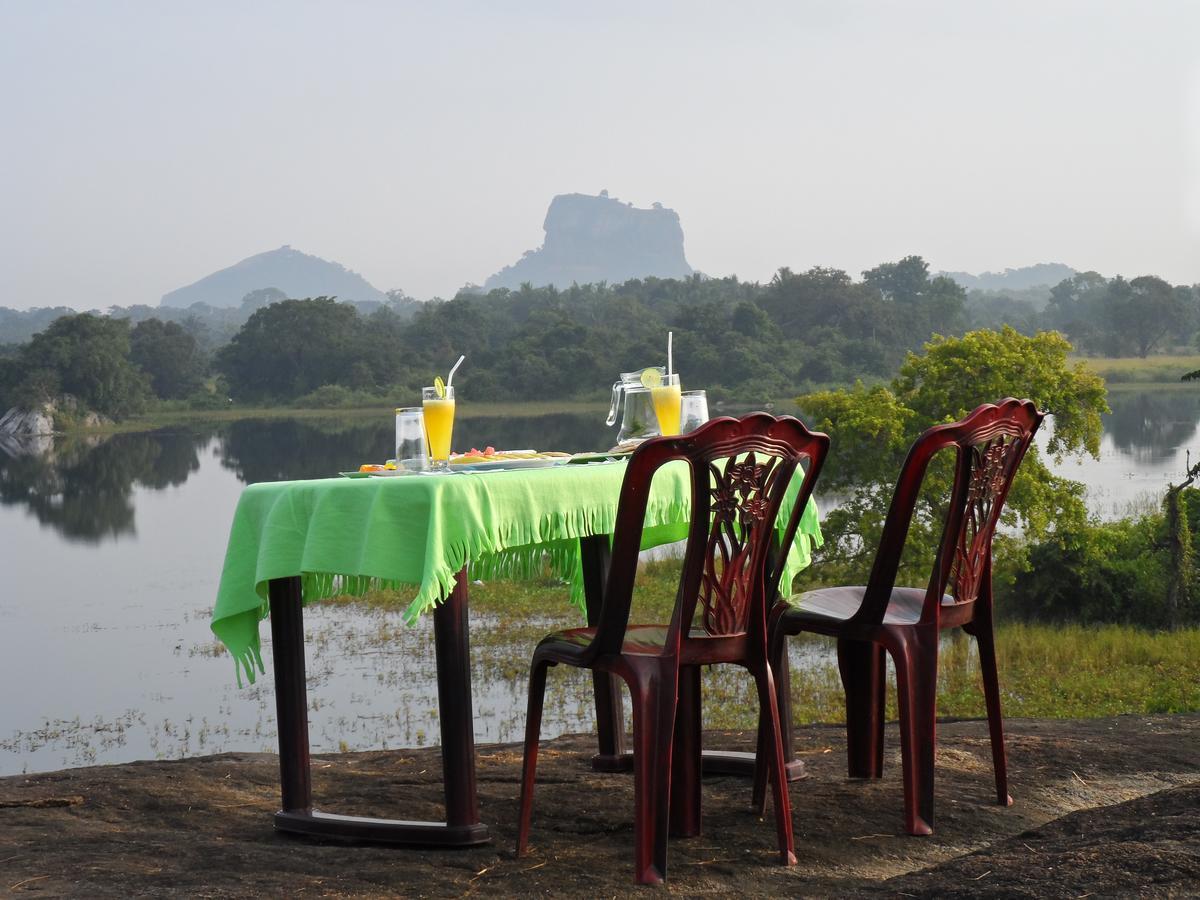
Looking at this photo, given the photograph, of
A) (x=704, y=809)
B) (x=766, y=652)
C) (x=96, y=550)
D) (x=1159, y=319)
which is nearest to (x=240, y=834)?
(x=704, y=809)

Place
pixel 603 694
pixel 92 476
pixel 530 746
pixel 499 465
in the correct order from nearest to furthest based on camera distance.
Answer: pixel 530 746
pixel 499 465
pixel 603 694
pixel 92 476

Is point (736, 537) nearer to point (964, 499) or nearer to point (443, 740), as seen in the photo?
point (964, 499)

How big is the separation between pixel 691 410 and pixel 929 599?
1006 mm

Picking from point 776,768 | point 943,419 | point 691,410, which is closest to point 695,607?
Result: point 776,768

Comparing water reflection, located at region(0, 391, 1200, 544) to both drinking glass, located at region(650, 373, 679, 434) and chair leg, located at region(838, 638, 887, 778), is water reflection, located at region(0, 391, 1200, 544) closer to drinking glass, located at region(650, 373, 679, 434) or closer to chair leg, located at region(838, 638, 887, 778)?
chair leg, located at region(838, 638, 887, 778)

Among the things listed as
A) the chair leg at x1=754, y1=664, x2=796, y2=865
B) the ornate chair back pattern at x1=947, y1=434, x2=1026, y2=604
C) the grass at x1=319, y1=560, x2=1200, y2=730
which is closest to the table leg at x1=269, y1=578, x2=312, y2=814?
the chair leg at x1=754, y1=664, x2=796, y2=865

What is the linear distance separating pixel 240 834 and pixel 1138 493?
23.4m

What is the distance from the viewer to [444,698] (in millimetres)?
3316

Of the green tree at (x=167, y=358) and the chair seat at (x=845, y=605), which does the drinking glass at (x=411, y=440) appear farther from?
the green tree at (x=167, y=358)

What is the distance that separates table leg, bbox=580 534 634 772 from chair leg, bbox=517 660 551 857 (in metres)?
0.99

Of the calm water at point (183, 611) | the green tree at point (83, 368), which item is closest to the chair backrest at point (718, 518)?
the calm water at point (183, 611)

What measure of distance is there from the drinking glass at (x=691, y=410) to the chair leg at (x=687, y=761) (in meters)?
0.90

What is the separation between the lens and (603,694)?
4352 mm

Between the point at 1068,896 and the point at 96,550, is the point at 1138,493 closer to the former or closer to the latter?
the point at 96,550
